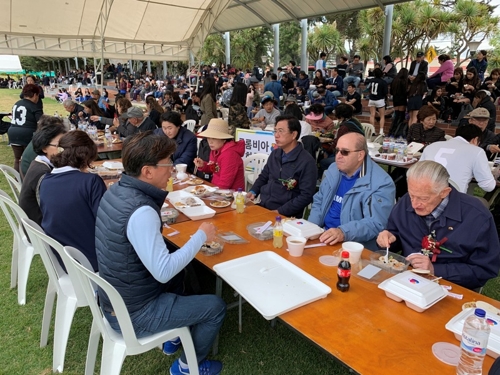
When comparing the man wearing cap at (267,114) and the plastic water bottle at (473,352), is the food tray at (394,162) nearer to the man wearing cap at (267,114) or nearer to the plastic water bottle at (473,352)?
the man wearing cap at (267,114)

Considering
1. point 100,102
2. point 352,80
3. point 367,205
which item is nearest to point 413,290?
point 367,205

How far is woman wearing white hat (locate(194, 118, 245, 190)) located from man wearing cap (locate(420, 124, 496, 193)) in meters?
2.20

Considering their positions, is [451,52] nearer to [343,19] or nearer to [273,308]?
[343,19]

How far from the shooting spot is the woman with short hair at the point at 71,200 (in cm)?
235

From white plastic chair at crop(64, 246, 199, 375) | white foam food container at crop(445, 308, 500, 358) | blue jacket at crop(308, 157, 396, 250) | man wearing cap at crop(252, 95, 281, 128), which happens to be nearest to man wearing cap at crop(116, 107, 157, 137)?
man wearing cap at crop(252, 95, 281, 128)

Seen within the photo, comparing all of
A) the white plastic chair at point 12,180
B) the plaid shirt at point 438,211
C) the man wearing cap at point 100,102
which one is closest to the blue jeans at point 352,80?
the man wearing cap at point 100,102

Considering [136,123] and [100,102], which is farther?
[100,102]

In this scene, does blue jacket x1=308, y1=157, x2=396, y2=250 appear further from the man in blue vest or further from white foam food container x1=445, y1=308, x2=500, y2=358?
the man in blue vest

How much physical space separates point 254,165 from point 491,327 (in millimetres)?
3654

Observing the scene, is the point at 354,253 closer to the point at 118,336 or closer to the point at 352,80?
the point at 118,336

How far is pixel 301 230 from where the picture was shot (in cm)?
240

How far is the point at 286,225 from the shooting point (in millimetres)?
2469

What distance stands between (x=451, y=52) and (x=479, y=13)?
6.70 ft

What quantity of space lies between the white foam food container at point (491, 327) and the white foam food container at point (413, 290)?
0.38 ft
